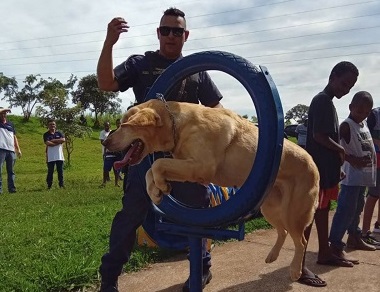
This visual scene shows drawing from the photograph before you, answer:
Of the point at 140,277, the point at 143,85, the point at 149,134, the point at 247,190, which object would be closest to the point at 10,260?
the point at 140,277

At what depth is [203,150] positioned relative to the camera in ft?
7.18

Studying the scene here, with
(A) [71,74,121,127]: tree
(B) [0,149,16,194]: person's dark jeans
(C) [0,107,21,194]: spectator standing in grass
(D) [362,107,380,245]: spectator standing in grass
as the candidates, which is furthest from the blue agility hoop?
(A) [71,74,121,127]: tree

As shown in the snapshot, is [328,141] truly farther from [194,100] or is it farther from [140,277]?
[140,277]

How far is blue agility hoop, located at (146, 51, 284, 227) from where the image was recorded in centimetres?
204

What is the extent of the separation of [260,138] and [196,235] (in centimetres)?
64

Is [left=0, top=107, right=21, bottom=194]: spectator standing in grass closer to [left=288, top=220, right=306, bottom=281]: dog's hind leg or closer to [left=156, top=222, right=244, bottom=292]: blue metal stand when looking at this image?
[left=156, top=222, right=244, bottom=292]: blue metal stand

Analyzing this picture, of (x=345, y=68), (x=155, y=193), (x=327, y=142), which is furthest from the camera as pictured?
(x=345, y=68)

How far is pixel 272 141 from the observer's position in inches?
80.4

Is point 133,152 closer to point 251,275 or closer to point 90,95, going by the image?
point 251,275

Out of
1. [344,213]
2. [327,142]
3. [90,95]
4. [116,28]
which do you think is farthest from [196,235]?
[90,95]

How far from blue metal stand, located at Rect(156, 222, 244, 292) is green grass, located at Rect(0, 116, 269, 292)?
145cm

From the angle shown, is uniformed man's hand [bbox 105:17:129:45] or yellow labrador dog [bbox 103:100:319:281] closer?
yellow labrador dog [bbox 103:100:319:281]

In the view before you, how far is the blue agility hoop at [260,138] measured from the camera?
2043mm

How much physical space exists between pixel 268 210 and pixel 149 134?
849mm
